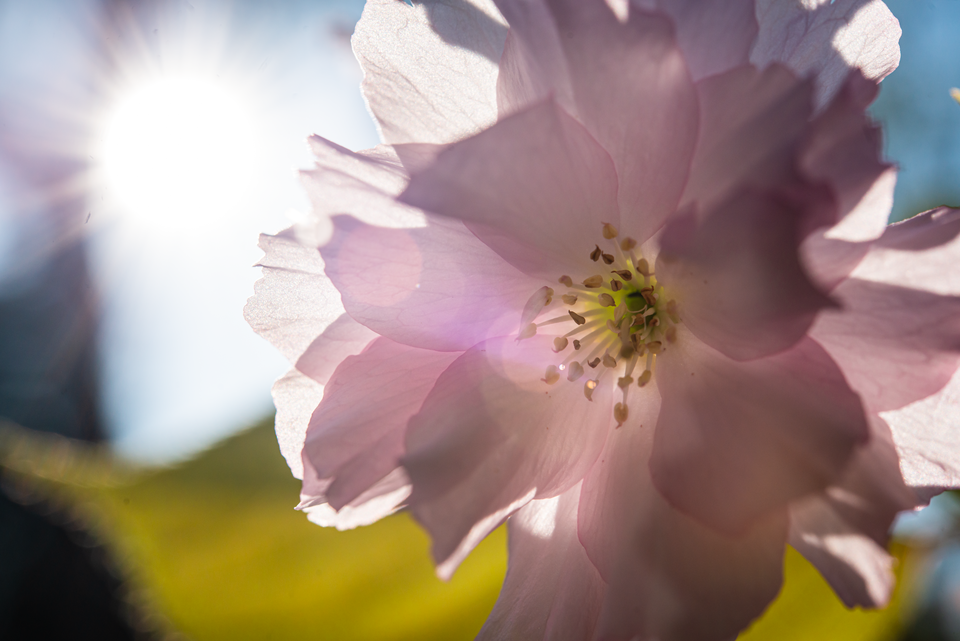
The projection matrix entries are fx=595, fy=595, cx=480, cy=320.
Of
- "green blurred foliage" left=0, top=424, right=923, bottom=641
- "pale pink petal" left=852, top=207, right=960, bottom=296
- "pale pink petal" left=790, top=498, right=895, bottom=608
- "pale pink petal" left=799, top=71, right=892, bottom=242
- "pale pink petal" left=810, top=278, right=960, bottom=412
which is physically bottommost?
"green blurred foliage" left=0, top=424, right=923, bottom=641

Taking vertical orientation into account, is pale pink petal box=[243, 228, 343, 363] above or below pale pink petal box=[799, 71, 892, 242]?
below

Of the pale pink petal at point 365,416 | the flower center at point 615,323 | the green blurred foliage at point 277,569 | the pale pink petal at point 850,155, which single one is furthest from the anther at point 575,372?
the green blurred foliage at point 277,569

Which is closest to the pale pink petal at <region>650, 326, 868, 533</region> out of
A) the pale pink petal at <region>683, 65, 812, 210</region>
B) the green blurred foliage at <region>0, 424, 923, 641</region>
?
the pale pink petal at <region>683, 65, 812, 210</region>

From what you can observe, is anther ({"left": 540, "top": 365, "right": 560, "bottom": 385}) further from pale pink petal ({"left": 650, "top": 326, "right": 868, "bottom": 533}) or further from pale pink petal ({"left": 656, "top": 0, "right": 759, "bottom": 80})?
pale pink petal ({"left": 656, "top": 0, "right": 759, "bottom": 80})

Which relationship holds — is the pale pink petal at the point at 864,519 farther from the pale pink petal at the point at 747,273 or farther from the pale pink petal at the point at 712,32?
the pale pink petal at the point at 712,32

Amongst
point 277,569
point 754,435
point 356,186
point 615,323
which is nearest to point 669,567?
point 754,435

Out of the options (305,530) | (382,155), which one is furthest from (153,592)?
(382,155)
